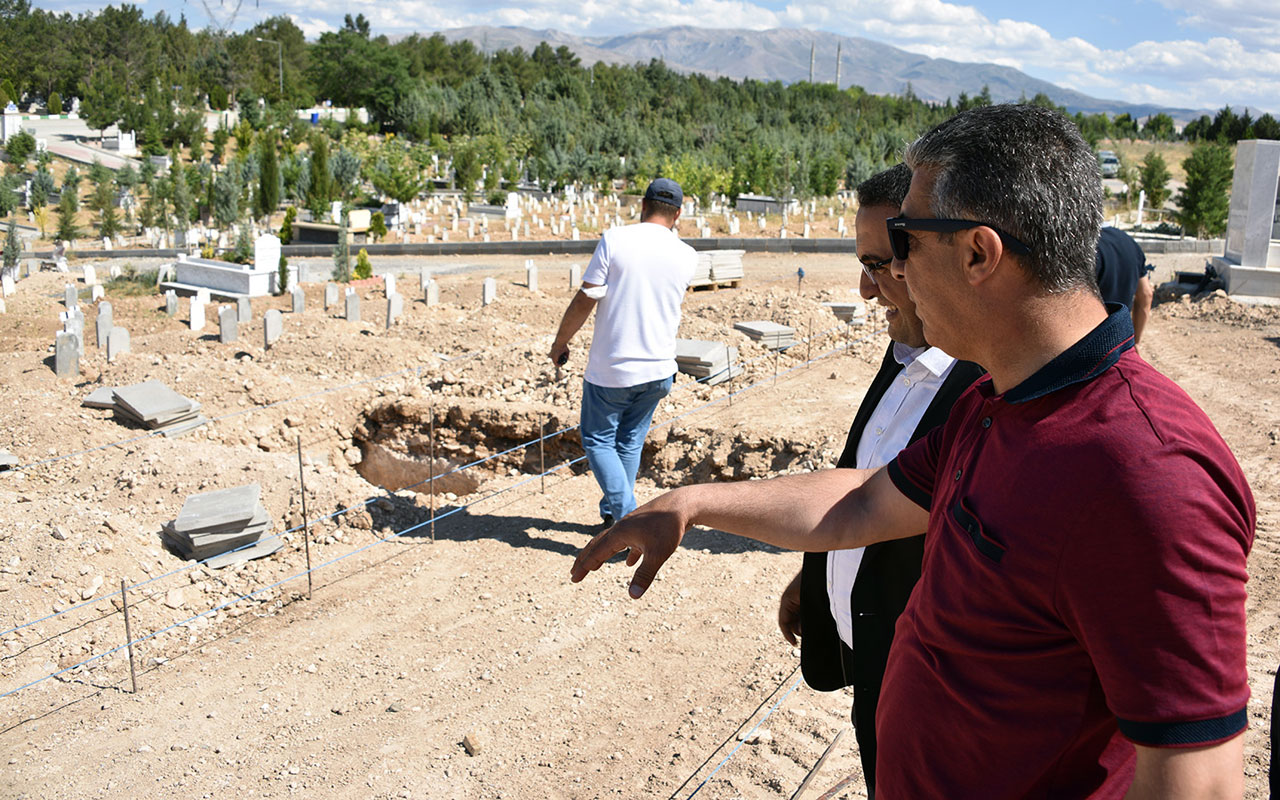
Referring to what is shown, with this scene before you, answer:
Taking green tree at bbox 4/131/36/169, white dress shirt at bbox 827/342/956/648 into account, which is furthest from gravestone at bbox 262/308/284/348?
green tree at bbox 4/131/36/169

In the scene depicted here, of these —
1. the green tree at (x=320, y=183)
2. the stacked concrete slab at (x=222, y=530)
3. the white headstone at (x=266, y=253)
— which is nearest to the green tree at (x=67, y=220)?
the green tree at (x=320, y=183)

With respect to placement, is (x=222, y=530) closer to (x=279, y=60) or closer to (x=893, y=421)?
(x=893, y=421)

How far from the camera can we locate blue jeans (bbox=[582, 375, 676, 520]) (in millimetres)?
5301

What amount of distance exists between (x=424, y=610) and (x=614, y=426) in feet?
4.49

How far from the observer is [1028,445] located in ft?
4.31

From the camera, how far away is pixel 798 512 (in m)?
2.06

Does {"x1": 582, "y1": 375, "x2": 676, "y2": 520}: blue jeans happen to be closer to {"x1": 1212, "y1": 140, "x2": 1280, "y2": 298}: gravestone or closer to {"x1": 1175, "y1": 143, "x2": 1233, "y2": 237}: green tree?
{"x1": 1212, "y1": 140, "x2": 1280, "y2": 298}: gravestone

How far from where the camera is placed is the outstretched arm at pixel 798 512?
1933 millimetres

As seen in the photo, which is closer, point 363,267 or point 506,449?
point 506,449

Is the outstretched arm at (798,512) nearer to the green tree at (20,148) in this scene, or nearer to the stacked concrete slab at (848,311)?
the stacked concrete slab at (848,311)

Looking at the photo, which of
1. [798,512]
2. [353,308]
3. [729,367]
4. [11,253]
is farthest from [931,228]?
[11,253]

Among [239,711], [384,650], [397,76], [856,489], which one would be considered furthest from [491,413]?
[397,76]

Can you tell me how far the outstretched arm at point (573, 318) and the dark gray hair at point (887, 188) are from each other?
2699mm

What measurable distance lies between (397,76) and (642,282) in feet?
225
